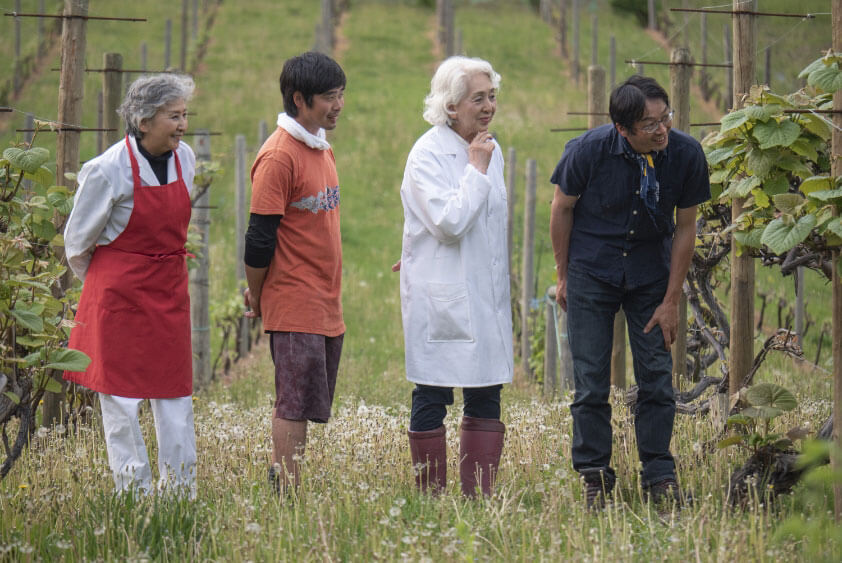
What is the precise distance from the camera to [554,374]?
826cm

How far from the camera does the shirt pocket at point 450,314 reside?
4137 mm

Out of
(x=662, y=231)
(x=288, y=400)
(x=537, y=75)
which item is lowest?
(x=288, y=400)

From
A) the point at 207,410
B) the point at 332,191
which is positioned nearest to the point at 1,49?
the point at 207,410

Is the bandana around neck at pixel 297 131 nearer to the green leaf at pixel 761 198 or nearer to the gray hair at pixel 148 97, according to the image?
the gray hair at pixel 148 97

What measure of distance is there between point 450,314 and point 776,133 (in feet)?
4.96

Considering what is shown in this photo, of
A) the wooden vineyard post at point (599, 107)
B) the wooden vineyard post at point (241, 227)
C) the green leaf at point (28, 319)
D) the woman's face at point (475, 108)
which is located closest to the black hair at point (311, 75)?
the woman's face at point (475, 108)

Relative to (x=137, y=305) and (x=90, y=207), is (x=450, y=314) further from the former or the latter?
(x=90, y=207)

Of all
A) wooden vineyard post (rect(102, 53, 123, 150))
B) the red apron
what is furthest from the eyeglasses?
wooden vineyard post (rect(102, 53, 123, 150))

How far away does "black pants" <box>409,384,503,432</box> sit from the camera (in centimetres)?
424

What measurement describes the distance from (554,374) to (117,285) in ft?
16.0

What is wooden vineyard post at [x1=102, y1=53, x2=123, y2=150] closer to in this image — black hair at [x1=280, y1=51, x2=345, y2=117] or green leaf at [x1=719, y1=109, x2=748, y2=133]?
black hair at [x1=280, y1=51, x2=345, y2=117]

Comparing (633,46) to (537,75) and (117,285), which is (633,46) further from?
(117,285)

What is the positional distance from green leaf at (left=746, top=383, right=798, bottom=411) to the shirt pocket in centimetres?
116

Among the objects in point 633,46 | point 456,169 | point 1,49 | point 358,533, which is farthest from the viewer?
point 633,46
